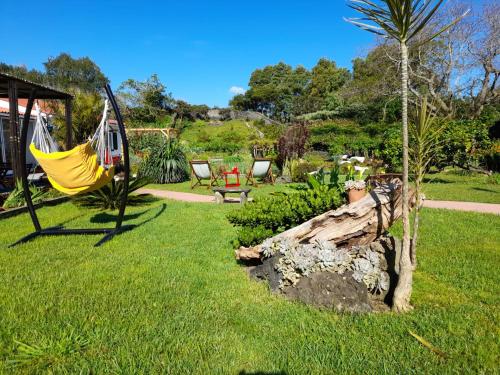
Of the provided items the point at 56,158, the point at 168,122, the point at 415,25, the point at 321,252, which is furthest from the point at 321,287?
the point at 168,122

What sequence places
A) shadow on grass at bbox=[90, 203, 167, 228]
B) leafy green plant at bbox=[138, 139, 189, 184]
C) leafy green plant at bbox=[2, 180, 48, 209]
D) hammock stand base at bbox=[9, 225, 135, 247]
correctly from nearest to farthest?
1. hammock stand base at bbox=[9, 225, 135, 247]
2. shadow on grass at bbox=[90, 203, 167, 228]
3. leafy green plant at bbox=[2, 180, 48, 209]
4. leafy green plant at bbox=[138, 139, 189, 184]

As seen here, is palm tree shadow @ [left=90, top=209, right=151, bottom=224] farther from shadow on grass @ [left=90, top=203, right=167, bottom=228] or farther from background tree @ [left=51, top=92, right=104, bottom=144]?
background tree @ [left=51, top=92, right=104, bottom=144]

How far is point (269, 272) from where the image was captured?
3178 millimetres

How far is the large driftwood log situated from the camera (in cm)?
320

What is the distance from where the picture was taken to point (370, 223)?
10.6 feet

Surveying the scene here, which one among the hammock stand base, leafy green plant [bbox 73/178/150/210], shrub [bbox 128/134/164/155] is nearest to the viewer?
the hammock stand base

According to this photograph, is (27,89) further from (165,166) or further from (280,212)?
(280,212)

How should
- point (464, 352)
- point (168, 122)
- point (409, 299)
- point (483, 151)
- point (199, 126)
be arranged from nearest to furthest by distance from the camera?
point (464, 352) → point (409, 299) → point (483, 151) → point (168, 122) → point (199, 126)

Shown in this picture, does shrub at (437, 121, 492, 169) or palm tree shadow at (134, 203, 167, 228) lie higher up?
shrub at (437, 121, 492, 169)

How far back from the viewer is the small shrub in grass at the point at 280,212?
11.7ft

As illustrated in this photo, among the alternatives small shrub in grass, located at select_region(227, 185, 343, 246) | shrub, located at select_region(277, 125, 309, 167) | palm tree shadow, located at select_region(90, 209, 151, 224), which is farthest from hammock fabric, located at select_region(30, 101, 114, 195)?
shrub, located at select_region(277, 125, 309, 167)

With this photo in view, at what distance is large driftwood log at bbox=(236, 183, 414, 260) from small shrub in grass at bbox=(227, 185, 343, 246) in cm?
30

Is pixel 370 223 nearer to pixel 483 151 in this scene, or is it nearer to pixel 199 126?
pixel 483 151

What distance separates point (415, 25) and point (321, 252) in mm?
1882
